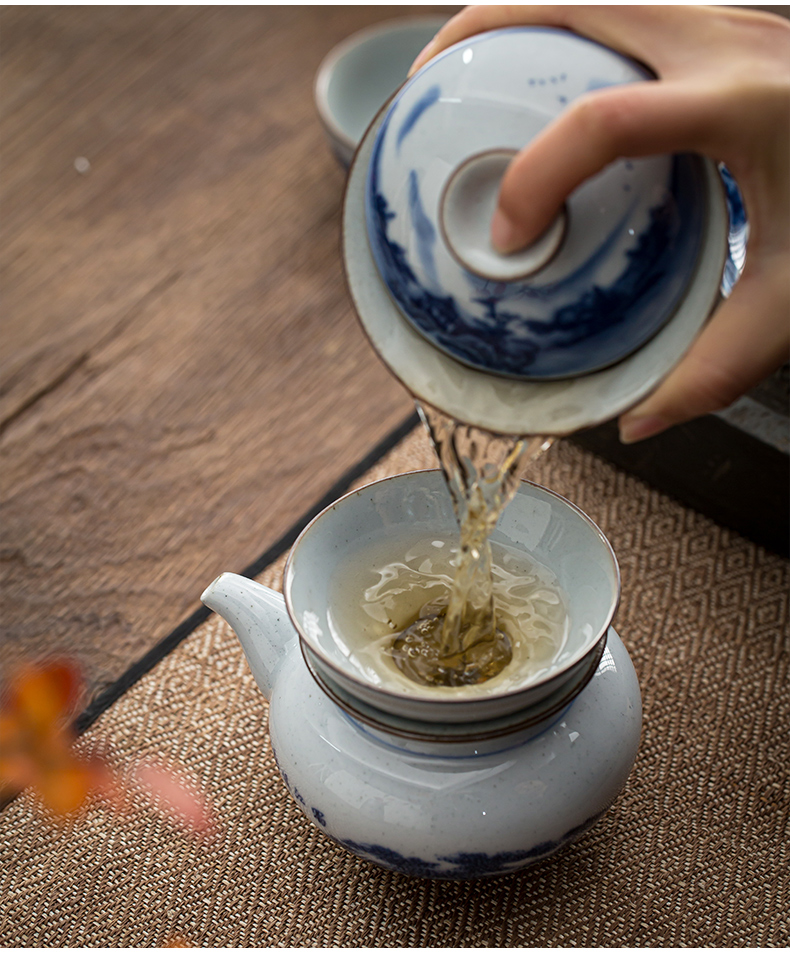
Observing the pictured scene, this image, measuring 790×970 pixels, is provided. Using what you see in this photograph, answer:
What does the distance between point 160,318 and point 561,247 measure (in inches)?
40.5

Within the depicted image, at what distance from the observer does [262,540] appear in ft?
4.02

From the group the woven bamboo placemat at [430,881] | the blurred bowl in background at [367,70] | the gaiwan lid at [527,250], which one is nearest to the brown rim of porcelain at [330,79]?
the blurred bowl in background at [367,70]

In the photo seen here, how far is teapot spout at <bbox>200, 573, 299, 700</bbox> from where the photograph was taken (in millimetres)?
871

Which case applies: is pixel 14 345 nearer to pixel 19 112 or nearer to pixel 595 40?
pixel 19 112

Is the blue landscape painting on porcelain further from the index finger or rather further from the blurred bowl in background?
the blurred bowl in background

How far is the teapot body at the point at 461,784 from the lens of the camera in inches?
29.2

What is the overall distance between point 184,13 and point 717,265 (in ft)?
5.86

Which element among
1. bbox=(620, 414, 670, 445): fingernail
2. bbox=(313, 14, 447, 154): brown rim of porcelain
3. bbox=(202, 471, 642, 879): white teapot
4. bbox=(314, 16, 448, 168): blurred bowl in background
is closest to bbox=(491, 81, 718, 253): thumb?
bbox=(620, 414, 670, 445): fingernail

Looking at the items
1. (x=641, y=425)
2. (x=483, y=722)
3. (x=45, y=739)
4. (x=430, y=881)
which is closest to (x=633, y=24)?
(x=641, y=425)

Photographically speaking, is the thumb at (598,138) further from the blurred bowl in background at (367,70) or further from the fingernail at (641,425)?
the blurred bowl in background at (367,70)

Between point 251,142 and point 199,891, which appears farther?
point 251,142

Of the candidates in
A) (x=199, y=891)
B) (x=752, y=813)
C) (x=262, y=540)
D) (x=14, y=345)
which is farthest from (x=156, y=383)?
(x=752, y=813)

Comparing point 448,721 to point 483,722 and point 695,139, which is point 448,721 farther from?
point 695,139

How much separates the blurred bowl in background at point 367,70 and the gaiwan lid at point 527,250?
1.06 m
